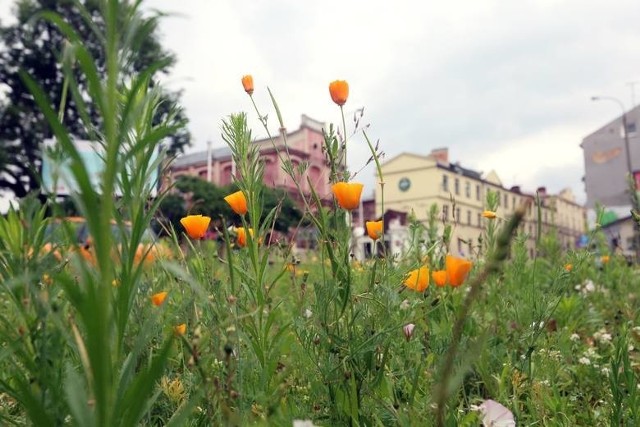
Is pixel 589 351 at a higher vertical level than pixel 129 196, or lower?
lower

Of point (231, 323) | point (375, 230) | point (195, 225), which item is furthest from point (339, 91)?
point (231, 323)

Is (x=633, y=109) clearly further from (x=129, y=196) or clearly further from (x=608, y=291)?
(x=129, y=196)

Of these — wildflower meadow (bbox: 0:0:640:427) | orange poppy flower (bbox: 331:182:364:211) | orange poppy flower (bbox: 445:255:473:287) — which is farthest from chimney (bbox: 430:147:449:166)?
orange poppy flower (bbox: 445:255:473:287)

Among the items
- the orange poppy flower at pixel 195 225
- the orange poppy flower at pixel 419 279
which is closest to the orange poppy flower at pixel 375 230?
the orange poppy flower at pixel 419 279

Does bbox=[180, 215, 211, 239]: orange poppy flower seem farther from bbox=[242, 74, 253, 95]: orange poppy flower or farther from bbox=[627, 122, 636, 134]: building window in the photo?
bbox=[627, 122, 636, 134]: building window

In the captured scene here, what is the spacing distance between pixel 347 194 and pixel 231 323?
1.11 feet

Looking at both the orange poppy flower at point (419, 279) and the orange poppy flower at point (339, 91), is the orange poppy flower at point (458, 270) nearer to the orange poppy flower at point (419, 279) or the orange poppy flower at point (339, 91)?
the orange poppy flower at point (419, 279)

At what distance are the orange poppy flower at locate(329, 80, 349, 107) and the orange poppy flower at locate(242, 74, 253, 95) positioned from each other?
0.22 m

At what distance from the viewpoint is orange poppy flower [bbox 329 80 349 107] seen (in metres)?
1.43

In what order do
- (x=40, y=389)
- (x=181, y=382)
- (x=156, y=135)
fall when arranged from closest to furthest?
1. (x=156, y=135)
2. (x=40, y=389)
3. (x=181, y=382)

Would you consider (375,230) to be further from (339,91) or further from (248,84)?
(248,84)

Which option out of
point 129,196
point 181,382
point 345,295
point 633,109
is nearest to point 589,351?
point 345,295

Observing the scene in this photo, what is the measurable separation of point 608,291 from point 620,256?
92 cm

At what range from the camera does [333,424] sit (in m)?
1.08
